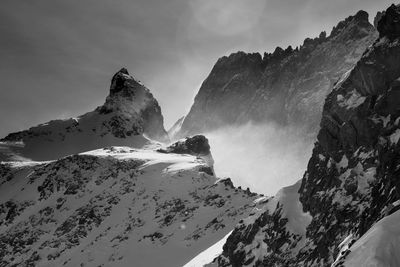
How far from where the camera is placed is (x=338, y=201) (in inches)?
2303

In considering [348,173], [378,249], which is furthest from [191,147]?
[378,249]

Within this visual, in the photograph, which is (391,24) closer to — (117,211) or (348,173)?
(348,173)

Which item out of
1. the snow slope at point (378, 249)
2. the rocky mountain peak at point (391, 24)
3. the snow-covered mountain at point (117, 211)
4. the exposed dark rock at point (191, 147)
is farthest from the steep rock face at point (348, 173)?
the exposed dark rock at point (191, 147)

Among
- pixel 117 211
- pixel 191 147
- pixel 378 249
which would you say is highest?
pixel 191 147

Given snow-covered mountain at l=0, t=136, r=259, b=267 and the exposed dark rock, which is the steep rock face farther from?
the exposed dark rock

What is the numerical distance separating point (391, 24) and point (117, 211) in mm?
67342

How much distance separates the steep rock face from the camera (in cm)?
5325

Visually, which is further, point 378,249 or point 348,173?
point 348,173

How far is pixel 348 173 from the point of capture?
58.8 metres

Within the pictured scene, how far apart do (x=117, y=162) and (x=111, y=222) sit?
2460 centimetres

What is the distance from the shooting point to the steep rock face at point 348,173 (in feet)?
175

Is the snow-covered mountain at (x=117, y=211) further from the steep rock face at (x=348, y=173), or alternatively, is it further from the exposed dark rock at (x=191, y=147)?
the steep rock face at (x=348, y=173)

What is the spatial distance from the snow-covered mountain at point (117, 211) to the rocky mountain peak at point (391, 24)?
41.7 meters

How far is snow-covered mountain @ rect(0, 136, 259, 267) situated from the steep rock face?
25968 millimetres
